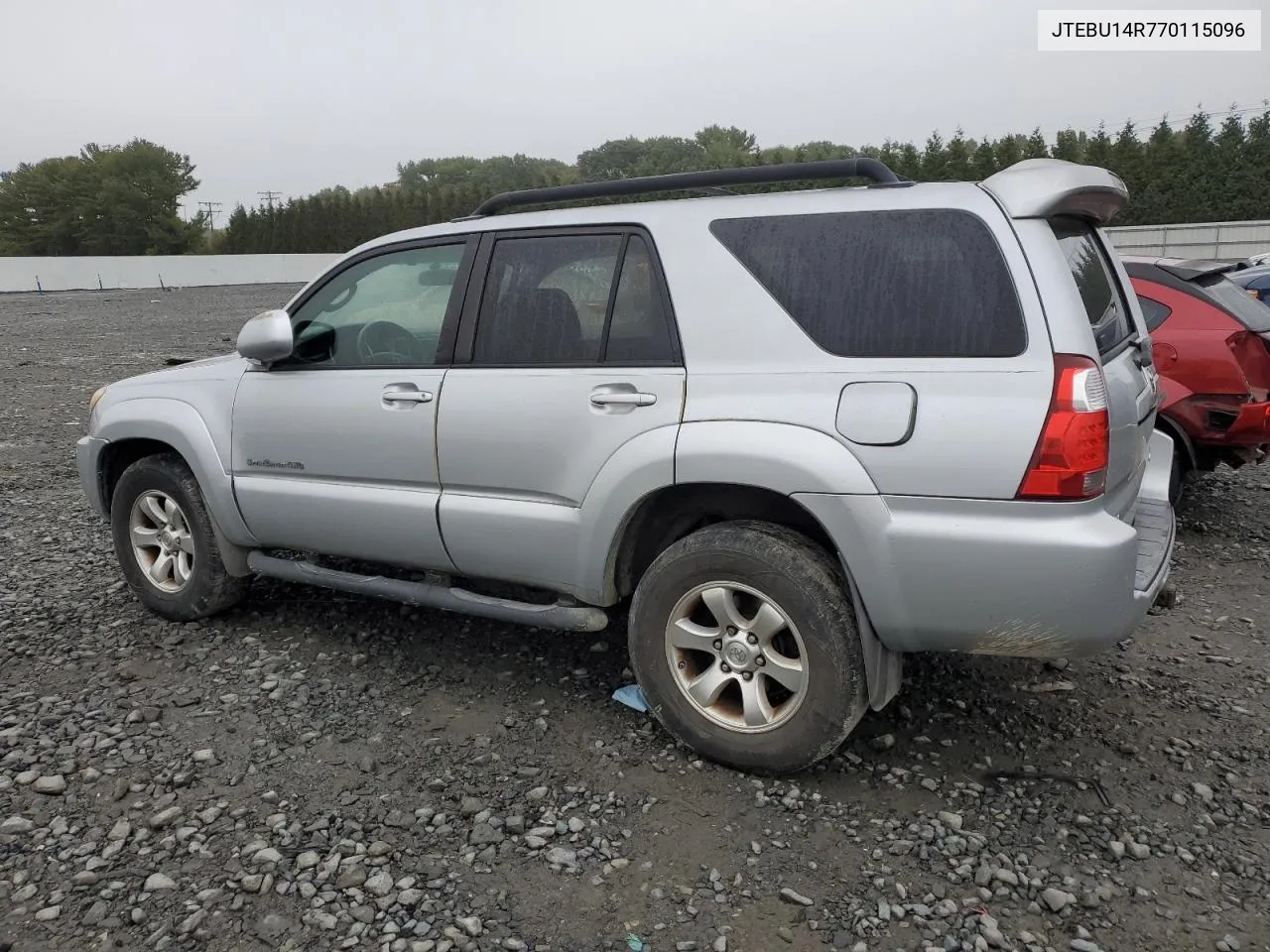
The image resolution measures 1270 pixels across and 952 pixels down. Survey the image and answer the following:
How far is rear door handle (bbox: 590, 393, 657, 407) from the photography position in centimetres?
327

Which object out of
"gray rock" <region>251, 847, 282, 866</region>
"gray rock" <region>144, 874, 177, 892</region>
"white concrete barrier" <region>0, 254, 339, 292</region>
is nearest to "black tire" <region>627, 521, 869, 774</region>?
"gray rock" <region>251, 847, 282, 866</region>

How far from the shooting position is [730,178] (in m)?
3.45

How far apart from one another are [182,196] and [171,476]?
8512cm

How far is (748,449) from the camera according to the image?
120 inches

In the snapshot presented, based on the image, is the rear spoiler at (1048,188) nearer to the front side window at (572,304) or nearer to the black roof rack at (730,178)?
the black roof rack at (730,178)

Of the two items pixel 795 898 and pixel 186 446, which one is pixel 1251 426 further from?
pixel 186 446

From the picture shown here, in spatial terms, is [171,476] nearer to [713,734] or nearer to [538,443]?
[538,443]

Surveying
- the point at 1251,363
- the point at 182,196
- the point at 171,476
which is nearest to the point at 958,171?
the point at 1251,363

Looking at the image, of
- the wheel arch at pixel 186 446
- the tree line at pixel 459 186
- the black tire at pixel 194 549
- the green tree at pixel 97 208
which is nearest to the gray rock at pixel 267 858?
the wheel arch at pixel 186 446

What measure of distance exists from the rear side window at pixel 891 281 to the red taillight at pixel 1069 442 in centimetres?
17

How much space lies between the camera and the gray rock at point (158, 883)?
108 inches

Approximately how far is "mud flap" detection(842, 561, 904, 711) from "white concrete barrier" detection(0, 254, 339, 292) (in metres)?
44.9

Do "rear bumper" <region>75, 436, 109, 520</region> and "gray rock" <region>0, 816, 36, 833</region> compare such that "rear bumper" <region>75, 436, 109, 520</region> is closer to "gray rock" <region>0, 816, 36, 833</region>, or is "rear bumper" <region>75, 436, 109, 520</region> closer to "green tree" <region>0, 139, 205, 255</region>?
"gray rock" <region>0, 816, 36, 833</region>

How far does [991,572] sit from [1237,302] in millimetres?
4417
